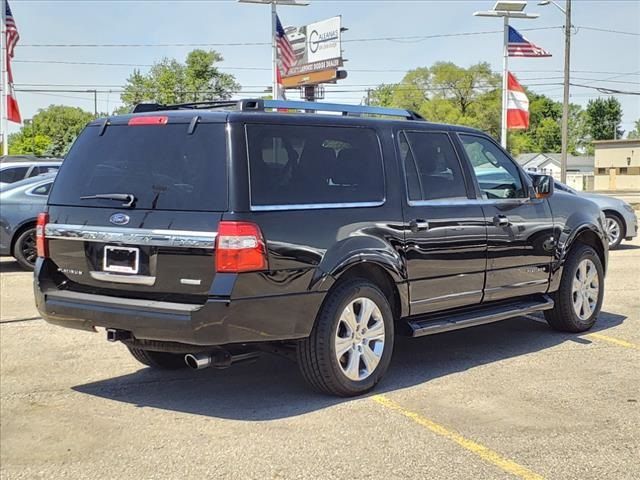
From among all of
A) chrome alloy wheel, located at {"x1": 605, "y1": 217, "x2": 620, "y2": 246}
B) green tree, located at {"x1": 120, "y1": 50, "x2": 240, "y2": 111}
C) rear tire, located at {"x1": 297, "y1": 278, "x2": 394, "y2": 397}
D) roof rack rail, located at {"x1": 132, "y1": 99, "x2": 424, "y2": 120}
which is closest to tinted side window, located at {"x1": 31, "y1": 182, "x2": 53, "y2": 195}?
roof rack rail, located at {"x1": 132, "y1": 99, "x2": 424, "y2": 120}

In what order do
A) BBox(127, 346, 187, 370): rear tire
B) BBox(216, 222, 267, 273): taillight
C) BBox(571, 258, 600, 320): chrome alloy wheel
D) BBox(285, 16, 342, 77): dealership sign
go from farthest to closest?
1. BBox(285, 16, 342, 77): dealership sign
2. BBox(571, 258, 600, 320): chrome alloy wheel
3. BBox(127, 346, 187, 370): rear tire
4. BBox(216, 222, 267, 273): taillight

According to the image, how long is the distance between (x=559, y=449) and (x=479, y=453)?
1.53ft

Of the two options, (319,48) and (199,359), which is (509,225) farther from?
(319,48)

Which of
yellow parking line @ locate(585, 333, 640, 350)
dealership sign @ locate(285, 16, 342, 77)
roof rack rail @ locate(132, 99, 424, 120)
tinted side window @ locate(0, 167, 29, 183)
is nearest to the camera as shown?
roof rack rail @ locate(132, 99, 424, 120)

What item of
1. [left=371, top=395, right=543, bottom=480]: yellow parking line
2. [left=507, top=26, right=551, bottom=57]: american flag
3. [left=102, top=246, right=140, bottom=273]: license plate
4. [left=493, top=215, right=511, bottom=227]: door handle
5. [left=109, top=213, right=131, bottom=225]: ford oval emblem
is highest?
[left=507, top=26, right=551, bottom=57]: american flag

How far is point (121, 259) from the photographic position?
489cm

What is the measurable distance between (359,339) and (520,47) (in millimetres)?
21544

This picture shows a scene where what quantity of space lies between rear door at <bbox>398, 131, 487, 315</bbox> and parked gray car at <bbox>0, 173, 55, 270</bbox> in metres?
7.08

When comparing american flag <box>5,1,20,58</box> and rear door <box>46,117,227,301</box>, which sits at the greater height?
american flag <box>5,1,20,58</box>

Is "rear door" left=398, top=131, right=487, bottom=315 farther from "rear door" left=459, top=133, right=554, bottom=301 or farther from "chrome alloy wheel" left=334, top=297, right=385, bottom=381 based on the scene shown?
"chrome alloy wheel" left=334, top=297, right=385, bottom=381

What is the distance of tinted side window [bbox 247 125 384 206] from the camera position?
4.84 meters

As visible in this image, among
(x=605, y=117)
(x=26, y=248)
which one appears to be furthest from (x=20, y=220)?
(x=605, y=117)

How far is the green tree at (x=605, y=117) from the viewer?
327 feet

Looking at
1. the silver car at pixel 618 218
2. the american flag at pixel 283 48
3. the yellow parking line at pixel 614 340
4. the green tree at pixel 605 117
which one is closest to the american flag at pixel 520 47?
the american flag at pixel 283 48
